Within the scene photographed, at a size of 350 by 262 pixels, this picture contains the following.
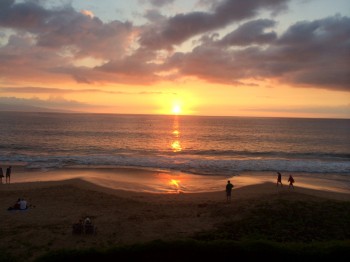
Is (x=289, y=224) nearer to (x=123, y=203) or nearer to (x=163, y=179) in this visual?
(x=123, y=203)

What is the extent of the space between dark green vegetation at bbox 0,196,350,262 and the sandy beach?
102cm

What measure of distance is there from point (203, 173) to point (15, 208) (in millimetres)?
21986

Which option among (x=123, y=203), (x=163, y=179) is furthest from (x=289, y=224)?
(x=163, y=179)

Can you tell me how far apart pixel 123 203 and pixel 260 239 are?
36.0ft

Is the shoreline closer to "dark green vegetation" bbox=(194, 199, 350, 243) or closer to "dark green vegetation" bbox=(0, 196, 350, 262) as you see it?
"dark green vegetation" bbox=(0, 196, 350, 262)

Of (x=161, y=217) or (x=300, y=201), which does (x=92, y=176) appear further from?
(x=300, y=201)

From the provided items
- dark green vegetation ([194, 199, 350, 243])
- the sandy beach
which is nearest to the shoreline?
the sandy beach

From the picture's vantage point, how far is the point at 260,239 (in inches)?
547

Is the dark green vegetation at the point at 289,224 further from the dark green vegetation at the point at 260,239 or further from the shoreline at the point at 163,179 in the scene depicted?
the shoreline at the point at 163,179

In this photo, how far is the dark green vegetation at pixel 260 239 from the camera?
1120cm

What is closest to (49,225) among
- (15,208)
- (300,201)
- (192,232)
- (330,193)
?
(15,208)

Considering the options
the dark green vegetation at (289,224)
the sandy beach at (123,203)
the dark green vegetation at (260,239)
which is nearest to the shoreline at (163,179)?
the sandy beach at (123,203)

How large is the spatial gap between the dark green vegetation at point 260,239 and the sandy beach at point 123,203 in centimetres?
102

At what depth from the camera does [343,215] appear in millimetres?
17953
